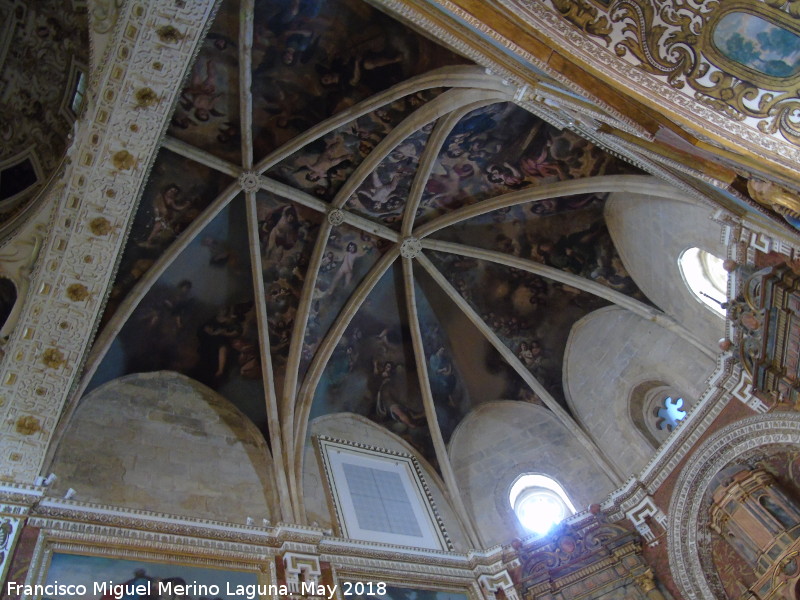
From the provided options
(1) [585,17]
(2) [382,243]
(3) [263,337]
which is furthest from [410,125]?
(1) [585,17]

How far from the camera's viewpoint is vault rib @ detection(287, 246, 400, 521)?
14188mm

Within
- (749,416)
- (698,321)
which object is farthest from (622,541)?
(698,321)

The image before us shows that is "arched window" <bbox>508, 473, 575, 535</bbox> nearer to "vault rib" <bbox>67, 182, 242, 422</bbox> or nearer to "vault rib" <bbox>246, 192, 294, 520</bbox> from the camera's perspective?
"vault rib" <bbox>246, 192, 294, 520</bbox>

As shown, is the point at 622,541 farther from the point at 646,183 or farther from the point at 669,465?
the point at 646,183

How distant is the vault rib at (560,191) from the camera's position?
1239 centimetres

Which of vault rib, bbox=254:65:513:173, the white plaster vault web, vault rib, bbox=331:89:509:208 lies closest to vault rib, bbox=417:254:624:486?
the white plaster vault web

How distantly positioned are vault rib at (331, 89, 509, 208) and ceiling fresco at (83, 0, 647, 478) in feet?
0.13

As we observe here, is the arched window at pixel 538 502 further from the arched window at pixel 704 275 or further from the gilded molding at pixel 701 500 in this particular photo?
the arched window at pixel 704 275

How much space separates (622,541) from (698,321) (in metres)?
4.44

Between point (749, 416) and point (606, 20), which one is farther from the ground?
point (606, 20)

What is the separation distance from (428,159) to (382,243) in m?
2.51

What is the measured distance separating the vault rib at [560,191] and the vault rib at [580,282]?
62 cm

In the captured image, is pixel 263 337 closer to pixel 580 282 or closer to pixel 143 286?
pixel 143 286

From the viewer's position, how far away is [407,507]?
1438 cm
